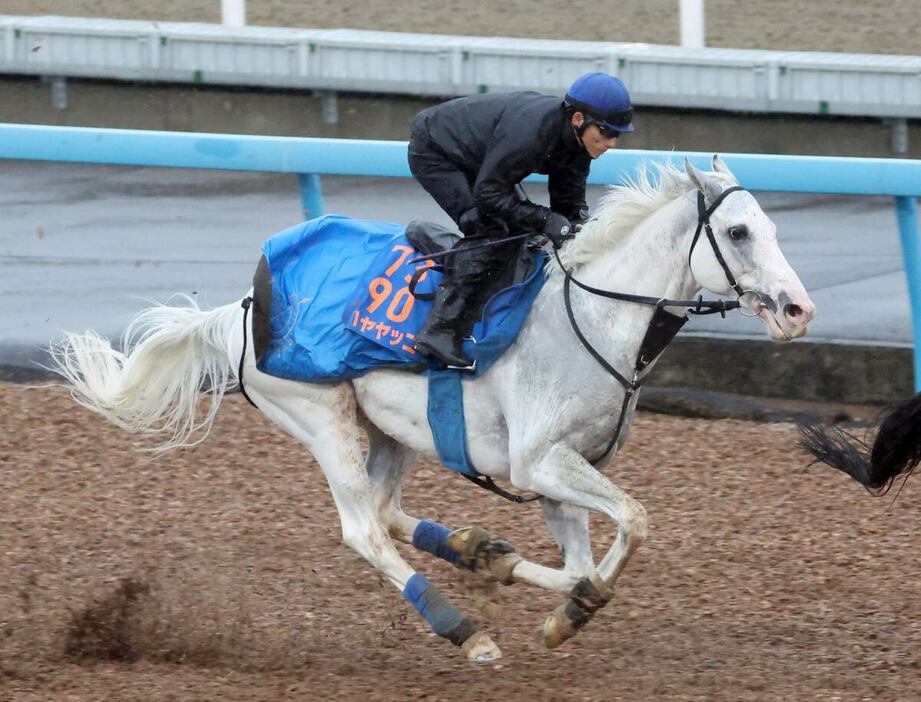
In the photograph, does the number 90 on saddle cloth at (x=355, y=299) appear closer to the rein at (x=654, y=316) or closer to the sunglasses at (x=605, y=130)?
the rein at (x=654, y=316)

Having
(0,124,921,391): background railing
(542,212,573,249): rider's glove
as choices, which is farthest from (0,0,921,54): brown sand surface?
(542,212,573,249): rider's glove

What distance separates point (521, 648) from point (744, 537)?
135 centimetres

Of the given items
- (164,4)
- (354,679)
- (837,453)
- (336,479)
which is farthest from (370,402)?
(164,4)

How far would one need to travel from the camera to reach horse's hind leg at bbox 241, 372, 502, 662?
5.29 m

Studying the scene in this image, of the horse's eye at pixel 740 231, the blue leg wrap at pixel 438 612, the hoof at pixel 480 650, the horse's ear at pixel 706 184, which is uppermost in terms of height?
the horse's ear at pixel 706 184

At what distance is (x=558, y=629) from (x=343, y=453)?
102 centimetres

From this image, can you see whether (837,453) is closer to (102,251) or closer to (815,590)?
(815,590)

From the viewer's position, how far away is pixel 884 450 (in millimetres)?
5477

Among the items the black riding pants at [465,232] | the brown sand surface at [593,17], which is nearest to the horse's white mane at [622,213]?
the black riding pants at [465,232]

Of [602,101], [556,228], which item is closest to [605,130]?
[602,101]

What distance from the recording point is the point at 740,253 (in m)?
4.63

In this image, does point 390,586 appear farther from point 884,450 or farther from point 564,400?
point 884,450

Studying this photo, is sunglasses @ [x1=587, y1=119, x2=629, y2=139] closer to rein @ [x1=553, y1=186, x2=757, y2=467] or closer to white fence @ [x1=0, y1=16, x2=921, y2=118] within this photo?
rein @ [x1=553, y1=186, x2=757, y2=467]

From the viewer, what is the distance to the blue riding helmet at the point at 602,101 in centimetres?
477
